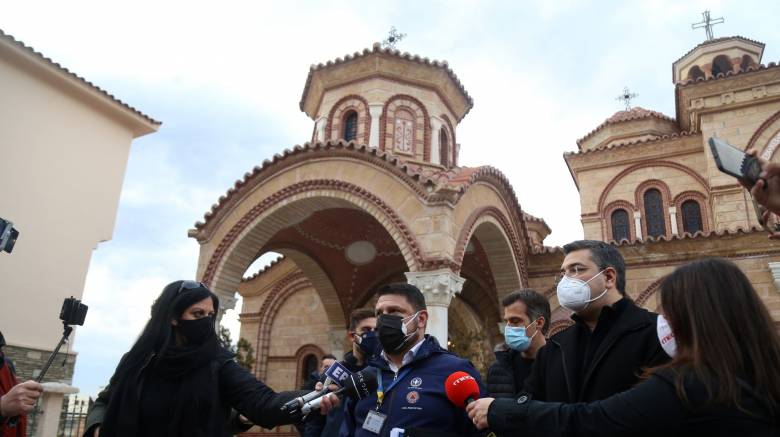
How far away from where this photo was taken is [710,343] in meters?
1.81

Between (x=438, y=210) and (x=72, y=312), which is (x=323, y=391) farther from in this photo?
(x=438, y=210)

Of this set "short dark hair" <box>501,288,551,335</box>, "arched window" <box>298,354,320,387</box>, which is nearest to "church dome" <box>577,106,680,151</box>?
"arched window" <box>298,354,320,387</box>

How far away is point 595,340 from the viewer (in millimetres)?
2551

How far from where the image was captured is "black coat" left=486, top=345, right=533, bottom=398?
3.52 metres

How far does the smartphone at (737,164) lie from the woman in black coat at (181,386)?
74.8 inches

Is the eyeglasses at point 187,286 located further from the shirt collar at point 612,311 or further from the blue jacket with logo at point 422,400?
the shirt collar at point 612,311

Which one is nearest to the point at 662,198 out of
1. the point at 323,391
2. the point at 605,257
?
the point at 605,257

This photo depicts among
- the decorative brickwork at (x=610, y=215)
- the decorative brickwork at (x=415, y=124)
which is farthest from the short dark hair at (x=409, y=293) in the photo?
the decorative brickwork at (x=610, y=215)

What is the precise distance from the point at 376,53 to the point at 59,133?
7.22 meters

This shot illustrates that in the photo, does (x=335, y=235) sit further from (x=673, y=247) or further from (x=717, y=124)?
(x=717, y=124)

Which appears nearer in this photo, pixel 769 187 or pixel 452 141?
pixel 769 187

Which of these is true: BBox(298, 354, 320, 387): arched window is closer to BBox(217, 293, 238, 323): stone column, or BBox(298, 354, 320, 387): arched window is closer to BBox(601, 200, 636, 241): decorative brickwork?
BBox(217, 293, 238, 323): stone column

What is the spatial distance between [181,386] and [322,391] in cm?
61

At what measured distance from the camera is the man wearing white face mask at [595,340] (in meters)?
2.35
